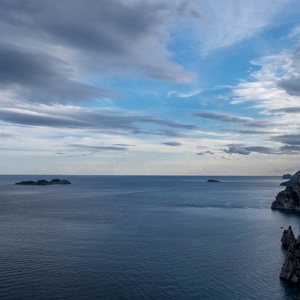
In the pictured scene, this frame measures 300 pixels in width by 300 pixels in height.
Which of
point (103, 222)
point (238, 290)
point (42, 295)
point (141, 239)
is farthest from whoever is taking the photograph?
point (103, 222)

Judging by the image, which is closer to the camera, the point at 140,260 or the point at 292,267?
the point at 292,267

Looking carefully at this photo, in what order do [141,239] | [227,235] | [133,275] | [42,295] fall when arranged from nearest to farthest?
[42,295] → [133,275] → [141,239] → [227,235]

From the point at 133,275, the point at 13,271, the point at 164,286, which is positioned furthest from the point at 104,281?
the point at 13,271

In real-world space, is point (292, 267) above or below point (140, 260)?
above

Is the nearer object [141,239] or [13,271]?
[13,271]

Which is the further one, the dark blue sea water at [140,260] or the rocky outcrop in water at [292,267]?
the rocky outcrop in water at [292,267]

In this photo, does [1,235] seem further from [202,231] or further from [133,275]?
[202,231]

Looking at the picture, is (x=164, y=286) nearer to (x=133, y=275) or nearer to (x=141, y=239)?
(x=133, y=275)

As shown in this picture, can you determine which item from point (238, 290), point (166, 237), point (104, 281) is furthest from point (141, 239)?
point (238, 290)

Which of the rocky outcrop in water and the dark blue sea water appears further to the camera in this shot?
the rocky outcrop in water
